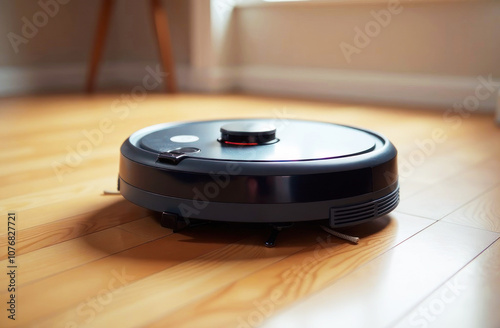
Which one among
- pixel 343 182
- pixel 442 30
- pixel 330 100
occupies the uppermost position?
pixel 442 30

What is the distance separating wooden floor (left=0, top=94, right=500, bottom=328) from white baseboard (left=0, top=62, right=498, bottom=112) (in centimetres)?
109

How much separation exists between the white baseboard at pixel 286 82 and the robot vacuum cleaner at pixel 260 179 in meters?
1.60

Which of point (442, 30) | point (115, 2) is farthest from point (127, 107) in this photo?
point (442, 30)

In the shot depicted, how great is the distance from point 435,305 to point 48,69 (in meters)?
3.01

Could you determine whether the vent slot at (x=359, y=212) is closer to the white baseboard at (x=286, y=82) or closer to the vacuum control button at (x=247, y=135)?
the vacuum control button at (x=247, y=135)

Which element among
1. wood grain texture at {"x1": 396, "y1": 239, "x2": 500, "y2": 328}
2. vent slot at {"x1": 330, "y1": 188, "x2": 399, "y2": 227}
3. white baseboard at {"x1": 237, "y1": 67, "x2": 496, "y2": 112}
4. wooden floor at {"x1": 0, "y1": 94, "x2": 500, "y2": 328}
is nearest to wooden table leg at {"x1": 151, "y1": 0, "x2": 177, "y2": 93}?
white baseboard at {"x1": 237, "y1": 67, "x2": 496, "y2": 112}

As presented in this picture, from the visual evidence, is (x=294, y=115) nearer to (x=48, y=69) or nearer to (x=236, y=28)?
(x=236, y=28)

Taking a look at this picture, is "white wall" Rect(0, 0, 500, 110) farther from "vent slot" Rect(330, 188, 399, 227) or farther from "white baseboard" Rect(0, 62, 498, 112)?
"vent slot" Rect(330, 188, 399, 227)

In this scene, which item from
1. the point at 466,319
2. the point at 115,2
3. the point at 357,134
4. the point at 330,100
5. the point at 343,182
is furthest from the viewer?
the point at 115,2

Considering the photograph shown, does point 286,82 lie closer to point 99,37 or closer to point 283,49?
point 283,49

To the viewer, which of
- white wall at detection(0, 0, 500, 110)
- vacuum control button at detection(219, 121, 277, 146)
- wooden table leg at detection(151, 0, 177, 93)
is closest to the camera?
vacuum control button at detection(219, 121, 277, 146)

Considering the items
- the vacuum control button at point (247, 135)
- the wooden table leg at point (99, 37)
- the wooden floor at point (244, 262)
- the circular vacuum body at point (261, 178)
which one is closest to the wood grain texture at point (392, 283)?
the wooden floor at point (244, 262)

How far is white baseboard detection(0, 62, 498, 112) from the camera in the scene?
8.23 feet

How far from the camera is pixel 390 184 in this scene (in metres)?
0.98
